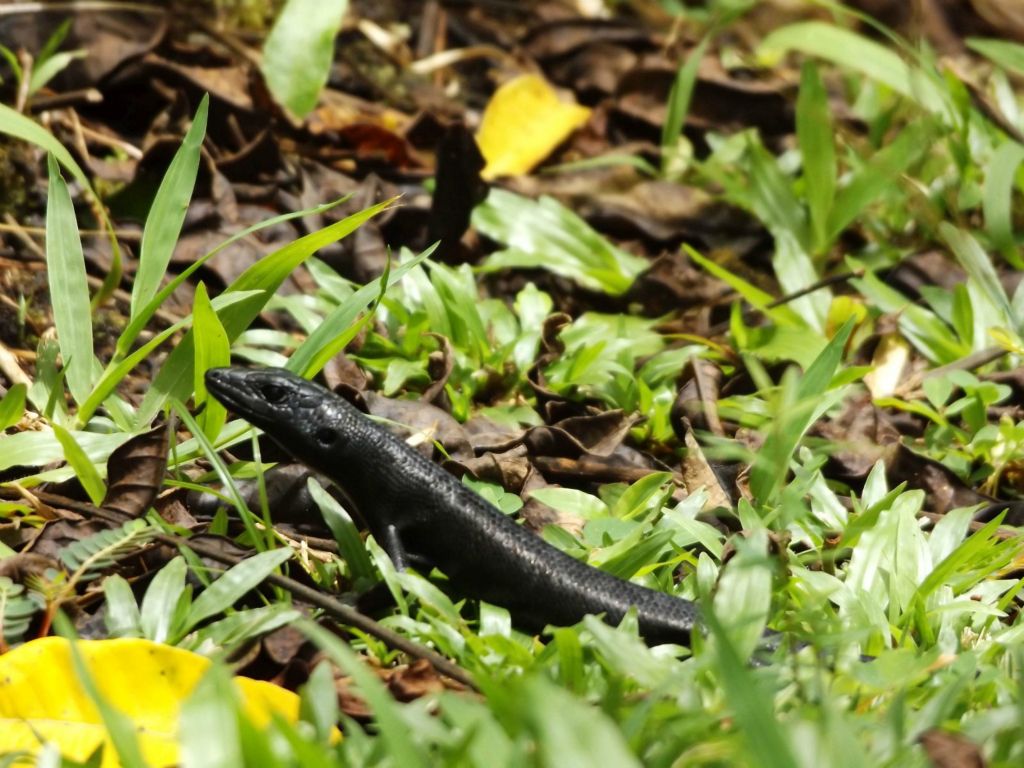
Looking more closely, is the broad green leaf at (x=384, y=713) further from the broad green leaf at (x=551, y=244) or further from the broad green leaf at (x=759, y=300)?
the broad green leaf at (x=551, y=244)

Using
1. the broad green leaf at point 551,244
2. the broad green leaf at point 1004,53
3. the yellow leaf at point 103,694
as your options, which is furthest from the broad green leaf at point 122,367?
the broad green leaf at point 1004,53

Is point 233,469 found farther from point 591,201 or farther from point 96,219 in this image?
point 591,201

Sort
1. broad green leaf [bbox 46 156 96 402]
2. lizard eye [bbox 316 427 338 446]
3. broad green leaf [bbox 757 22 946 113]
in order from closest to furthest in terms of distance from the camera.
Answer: lizard eye [bbox 316 427 338 446], broad green leaf [bbox 46 156 96 402], broad green leaf [bbox 757 22 946 113]

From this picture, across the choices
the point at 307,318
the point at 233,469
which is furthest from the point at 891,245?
the point at 233,469

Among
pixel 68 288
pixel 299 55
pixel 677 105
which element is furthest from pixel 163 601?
pixel 677 105

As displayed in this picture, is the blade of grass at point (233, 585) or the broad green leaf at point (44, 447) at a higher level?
the broad green leaf at point (44, 447)

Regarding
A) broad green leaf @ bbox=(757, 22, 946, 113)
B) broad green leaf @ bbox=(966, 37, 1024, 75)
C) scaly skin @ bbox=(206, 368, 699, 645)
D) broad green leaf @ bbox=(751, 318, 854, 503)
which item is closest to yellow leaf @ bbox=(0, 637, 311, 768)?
scaly skin @ bbox=(206, 368, 699, 645)

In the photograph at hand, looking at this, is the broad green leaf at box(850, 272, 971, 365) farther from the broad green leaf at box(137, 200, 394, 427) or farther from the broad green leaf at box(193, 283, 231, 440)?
the broad green leaf at box(193, 283, 231, 440)
